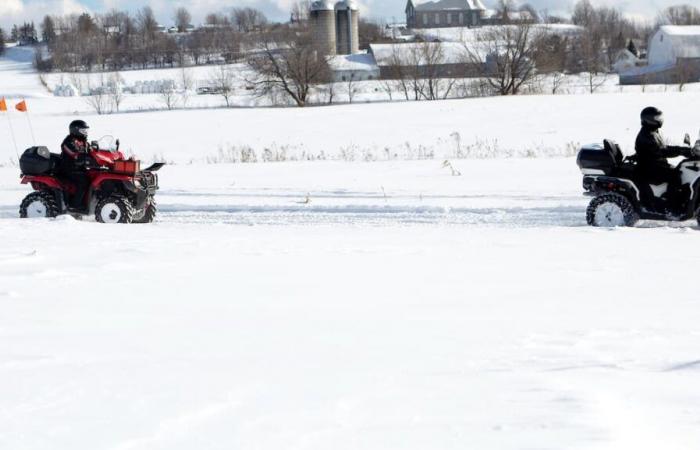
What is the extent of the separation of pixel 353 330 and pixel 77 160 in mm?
7293

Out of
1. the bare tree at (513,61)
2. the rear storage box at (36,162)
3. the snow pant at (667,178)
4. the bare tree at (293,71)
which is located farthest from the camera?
the bare tree at (293,71)

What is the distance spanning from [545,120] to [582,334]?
1271 inches

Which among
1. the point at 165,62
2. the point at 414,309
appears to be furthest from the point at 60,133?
the point at 165,62

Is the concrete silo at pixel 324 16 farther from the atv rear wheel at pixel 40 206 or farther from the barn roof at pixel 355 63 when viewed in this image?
the atv rear wheel at pixel 40 206

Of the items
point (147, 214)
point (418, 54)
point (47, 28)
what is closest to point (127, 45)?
point (47, 28)

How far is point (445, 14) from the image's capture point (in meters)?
141

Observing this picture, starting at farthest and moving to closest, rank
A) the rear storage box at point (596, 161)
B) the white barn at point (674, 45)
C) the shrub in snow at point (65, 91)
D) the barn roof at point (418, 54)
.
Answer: the shrub in snow at point (65, 91) → the white barn at point (674, 45) → the barn roof at point (418, 54) → the rear storage box at point (596, 161)

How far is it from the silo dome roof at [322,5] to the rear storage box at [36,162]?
318 ft

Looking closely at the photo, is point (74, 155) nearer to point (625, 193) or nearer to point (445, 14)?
point (625, 193)

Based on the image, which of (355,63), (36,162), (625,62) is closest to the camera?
(36,162)

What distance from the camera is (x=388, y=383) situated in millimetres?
4117

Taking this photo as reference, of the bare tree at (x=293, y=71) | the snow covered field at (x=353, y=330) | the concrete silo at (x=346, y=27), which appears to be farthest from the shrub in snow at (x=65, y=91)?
the snow covered field at (x=353, y=330)

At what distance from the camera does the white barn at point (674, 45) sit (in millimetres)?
76000

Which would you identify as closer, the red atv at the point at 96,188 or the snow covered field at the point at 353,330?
the snow covered field at the point at 353,330
